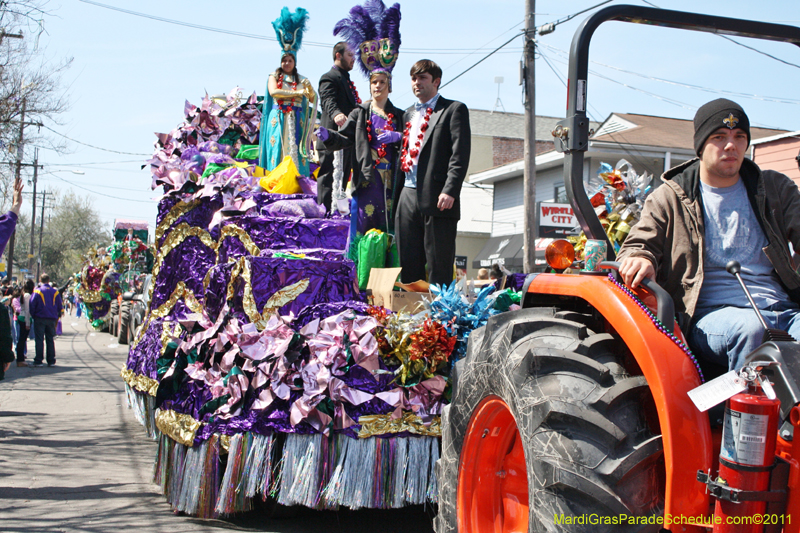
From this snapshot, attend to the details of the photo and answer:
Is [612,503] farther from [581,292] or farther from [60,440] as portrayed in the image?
[60,440]

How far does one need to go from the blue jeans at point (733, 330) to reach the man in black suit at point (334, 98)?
422 cm

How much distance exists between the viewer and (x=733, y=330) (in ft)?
6.94

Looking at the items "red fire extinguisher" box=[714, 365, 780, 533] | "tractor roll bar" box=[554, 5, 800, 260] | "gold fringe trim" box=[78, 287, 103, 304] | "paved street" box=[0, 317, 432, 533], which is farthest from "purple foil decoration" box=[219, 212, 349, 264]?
"gold fringe trim" box=[78, 287, 103, 304]

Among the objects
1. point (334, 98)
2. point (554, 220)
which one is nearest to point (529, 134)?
point (334, 98)

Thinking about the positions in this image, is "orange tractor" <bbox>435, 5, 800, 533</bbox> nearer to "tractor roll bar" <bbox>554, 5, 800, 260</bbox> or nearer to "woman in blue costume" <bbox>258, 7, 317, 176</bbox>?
"tractor roll bar" <bbox>554, 5, 800, 260</bbox>

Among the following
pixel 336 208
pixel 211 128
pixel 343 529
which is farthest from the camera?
pixel 211 128

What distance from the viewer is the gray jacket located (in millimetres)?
2422

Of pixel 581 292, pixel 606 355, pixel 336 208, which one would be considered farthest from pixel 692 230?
pixel 336 208

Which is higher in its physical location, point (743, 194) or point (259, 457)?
point (743, 194)

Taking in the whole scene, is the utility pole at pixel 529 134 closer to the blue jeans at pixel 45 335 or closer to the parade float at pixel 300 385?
the parade float at pixel 300 385

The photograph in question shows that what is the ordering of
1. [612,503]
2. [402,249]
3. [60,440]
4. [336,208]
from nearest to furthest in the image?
[612,503], [402,249], [336,208], [60,440]

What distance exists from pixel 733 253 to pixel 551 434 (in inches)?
37.9

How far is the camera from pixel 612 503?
190 cm

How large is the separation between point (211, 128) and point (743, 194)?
6.40 m
